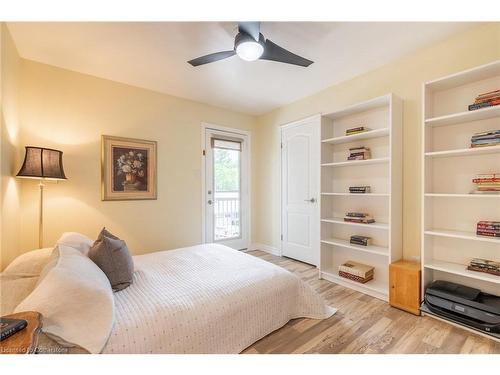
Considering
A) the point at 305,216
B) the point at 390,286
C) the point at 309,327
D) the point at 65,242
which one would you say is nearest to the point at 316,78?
the point at 305,216

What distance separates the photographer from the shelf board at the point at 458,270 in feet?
5.60

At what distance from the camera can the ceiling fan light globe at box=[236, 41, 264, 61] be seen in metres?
1.68

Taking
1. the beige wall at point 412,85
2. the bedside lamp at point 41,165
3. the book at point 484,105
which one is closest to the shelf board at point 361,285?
the beige wall at point 412,85

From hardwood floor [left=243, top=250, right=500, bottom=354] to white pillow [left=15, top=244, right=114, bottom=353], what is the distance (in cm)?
96

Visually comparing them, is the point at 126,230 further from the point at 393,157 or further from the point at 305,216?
the point at 393,157

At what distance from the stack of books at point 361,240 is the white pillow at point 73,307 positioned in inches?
97.7

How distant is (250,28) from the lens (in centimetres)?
159

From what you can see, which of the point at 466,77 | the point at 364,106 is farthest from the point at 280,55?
the point at 466,77

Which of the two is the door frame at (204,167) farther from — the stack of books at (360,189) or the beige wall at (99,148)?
the stack of books at (360,189)

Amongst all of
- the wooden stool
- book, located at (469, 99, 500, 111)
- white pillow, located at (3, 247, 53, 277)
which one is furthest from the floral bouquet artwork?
book, located at (469, 99, 500, 111)

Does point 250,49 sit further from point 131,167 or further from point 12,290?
point 12,290

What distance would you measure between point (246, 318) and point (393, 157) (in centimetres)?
208

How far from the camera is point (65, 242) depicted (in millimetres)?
1623

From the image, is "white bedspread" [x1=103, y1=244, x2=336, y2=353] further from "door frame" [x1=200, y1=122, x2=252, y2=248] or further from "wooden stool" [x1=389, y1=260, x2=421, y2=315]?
"door frame" [x1=200, y1=122, x2=252, y2=248]
